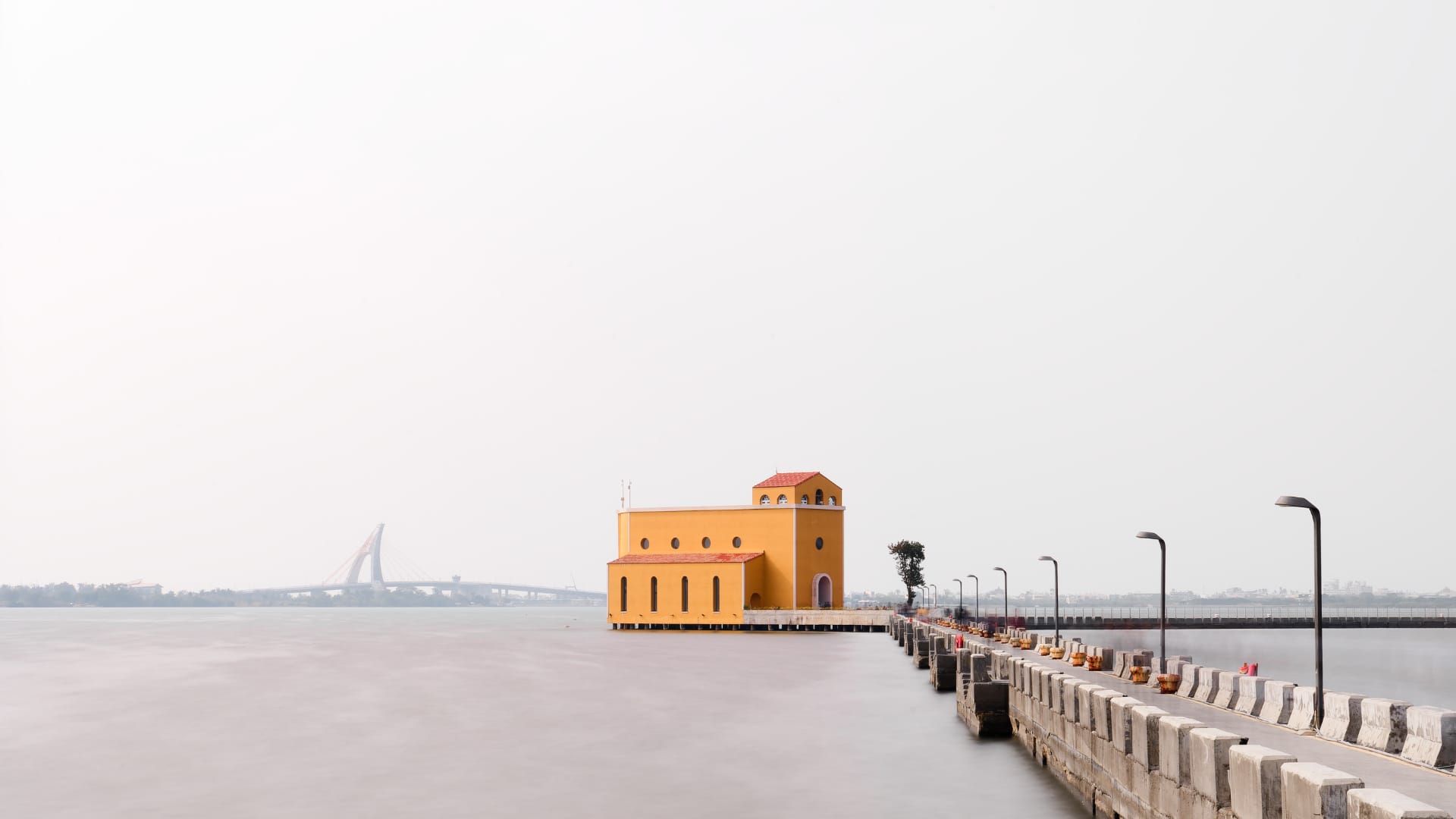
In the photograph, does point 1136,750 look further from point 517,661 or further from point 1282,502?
point 517,661

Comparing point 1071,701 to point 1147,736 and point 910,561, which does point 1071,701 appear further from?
point 910,561

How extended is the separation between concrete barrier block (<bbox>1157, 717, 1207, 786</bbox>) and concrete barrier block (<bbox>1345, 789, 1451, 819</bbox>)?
447 cm

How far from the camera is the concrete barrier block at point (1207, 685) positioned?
24.6 m

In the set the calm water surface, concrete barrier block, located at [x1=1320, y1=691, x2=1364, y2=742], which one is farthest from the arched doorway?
concrete barrier block, located at [x1=1320, y1=691, x2=1364, y2=742]

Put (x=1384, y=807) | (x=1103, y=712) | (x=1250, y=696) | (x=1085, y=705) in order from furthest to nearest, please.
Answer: (x=1250, y=696)
(x=1085, y=705)
(x=1103, y=712)
(x=1384, y=807)

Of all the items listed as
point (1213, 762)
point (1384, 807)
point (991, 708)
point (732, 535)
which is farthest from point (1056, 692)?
point (732, 535)

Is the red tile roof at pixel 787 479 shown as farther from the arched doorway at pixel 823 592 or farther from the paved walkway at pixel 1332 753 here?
the paved walkway at pixel 1332 753

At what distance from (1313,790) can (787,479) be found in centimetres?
8887

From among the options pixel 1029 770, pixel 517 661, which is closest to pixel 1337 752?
pixel 1029 770

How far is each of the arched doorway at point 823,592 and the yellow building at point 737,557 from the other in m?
0.06

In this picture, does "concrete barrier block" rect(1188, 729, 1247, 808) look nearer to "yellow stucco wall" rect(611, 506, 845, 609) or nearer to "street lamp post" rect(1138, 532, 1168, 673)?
"street lamp post" rect(1138, 532, 1168, 673)

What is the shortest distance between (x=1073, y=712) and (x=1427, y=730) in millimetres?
7993

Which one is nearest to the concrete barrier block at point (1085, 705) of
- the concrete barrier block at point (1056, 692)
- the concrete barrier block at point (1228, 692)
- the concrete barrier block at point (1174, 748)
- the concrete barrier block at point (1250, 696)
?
the concrete barrier block at point (1056, 692)

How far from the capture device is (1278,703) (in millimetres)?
21047
